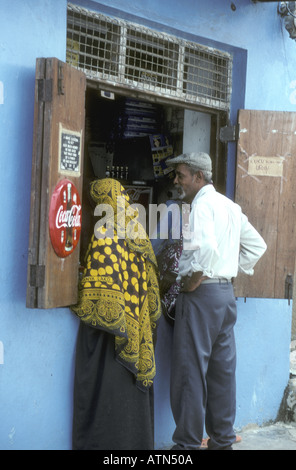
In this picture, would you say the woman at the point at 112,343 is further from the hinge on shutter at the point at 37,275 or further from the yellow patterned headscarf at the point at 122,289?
the hinge on shutter at the point at 37,275

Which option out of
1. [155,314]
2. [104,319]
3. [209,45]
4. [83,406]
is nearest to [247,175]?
[209,45]

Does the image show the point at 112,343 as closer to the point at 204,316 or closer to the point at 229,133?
the point at 204,316

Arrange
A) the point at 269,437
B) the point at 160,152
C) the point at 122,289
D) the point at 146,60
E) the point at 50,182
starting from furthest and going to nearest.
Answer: the point at 160,152 < the point at 269,437 < the point at 146,60 < the point at 122,289 < the point at 50,182

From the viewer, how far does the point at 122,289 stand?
391 cm

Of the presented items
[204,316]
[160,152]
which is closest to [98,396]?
[204,316]

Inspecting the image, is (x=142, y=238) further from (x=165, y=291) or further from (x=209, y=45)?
(x=209, y=45)

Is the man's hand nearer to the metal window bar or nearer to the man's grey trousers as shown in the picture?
the man's grey trousers

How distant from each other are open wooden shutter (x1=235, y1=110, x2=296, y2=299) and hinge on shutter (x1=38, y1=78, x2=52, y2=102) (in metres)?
1.83

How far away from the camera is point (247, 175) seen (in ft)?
15.8

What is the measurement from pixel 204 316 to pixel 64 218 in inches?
47.1

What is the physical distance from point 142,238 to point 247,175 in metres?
1.11

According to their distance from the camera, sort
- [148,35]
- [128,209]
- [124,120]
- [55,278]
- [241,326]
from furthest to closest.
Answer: [124,120], [241,326], [148,35], [128,209], [55,278]

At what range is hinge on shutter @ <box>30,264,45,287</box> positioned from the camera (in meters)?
3.46

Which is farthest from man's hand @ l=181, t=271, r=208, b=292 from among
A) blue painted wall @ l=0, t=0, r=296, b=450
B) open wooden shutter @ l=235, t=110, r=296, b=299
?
open wooden shutter @ l=235, t=110, r=296, b=299
